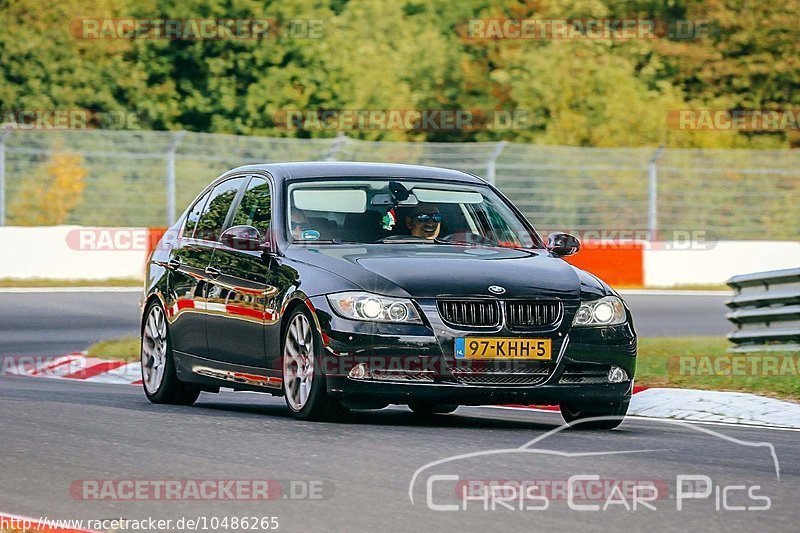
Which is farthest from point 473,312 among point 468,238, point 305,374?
point 468,238

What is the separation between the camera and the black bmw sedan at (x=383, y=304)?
9914 mm

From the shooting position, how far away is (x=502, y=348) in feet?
32.6

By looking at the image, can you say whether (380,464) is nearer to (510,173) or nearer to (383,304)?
(383,304)

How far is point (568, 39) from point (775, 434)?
120 ft

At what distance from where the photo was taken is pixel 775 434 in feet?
33.8

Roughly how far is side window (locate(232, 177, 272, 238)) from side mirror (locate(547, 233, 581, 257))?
5.85 ft

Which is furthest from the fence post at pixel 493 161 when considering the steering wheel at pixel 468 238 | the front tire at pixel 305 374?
the front tire at pixel 305 374

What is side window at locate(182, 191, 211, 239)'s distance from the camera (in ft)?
40.8

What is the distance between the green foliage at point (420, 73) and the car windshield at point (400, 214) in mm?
30908

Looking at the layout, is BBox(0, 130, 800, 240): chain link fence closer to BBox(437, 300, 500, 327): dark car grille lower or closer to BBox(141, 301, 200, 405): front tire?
BBox(141, 301, 200, 405): front tire

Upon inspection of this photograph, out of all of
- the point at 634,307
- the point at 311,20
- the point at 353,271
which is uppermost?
the point at 311,20

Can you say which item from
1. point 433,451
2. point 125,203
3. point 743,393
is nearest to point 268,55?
point 125,203

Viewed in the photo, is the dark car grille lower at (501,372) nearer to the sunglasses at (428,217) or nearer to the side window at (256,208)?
the sunglasses at (428,217)

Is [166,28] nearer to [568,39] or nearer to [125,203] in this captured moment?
[568,39]
